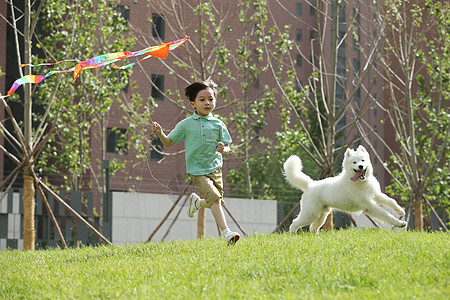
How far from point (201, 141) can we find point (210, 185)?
18.5 inches

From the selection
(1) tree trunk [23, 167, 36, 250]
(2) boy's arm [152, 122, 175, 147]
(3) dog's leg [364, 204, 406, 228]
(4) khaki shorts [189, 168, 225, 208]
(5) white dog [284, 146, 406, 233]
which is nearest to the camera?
(2) boy's arm [152, 122, 175, 147]

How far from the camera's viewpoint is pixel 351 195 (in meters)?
8.21

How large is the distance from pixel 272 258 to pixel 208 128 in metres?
1.92

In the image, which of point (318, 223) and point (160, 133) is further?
point (318, 223)

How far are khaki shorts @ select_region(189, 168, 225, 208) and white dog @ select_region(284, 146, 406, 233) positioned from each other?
1.85 metres

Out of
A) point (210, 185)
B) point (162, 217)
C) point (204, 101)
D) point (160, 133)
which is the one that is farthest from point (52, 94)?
point (210, 185)

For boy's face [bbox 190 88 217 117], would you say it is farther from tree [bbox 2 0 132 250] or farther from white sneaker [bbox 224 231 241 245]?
tree [bbox 2 0 132 250]

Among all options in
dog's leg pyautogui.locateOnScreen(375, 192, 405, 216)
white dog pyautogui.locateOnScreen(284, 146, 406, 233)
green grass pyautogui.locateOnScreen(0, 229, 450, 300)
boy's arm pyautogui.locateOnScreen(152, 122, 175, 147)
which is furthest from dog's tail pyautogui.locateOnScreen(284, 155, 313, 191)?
boy's arm pyautogui.locateOnScreen(152, 122, 175, 147)

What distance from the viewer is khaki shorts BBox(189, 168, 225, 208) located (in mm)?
7039

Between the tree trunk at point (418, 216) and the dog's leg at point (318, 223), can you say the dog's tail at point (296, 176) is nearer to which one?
the dog's leg at point (318, 223)

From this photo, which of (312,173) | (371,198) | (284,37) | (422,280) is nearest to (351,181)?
(371,198)

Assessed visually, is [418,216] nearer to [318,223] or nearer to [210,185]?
[318,223]

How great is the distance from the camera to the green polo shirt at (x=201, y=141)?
711 centimetres

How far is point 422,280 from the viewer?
4.63 metres
